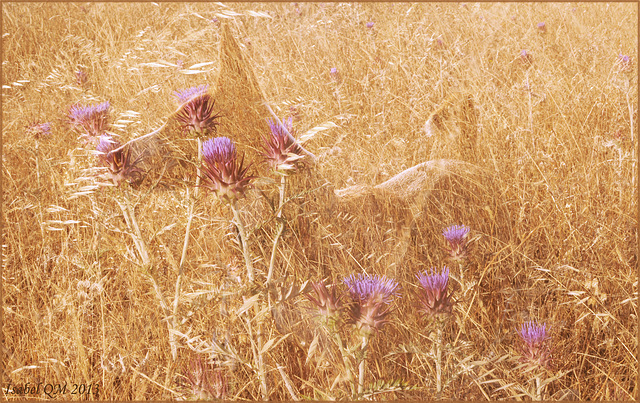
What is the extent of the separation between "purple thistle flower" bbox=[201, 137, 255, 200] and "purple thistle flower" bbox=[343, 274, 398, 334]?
0.38 metres

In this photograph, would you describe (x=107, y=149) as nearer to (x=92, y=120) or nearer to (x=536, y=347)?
(x=92, y=120)

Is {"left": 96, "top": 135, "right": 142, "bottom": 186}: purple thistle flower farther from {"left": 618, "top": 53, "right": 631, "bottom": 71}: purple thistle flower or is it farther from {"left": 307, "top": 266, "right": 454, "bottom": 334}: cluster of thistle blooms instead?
{"left": 618, "top": 53, "right": 631, "bottom": 71}: purple thistle flower

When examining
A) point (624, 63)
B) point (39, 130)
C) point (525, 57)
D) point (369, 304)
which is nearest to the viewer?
point (369, 304)

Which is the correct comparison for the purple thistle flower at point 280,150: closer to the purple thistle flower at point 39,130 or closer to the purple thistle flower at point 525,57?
the purple thistle flower at point 39,130

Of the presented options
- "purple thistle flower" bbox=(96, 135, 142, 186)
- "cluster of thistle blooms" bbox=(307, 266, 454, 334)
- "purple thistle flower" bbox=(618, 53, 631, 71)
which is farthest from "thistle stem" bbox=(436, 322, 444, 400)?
"purple thistle flower" bbox=(618, 53, 631, 71)

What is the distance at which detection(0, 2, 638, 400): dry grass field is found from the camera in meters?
1.32

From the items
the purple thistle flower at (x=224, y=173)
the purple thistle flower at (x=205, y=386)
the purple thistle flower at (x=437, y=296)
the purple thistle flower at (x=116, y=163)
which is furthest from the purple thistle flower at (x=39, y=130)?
the purple thistle flower at (x=437, y=296)

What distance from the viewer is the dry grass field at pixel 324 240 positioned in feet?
4.32

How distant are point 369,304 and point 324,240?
2.51 feet

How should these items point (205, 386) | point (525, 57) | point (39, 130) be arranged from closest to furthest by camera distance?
point (205, 386) → point (39, 130) → point (525, 57)

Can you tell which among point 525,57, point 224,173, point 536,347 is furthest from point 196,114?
point 525,57

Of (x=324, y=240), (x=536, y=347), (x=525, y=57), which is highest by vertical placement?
(x=525, y=57)

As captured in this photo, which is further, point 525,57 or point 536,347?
point 525,57

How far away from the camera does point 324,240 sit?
1.83 meters
